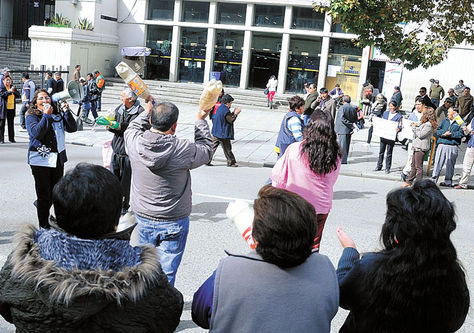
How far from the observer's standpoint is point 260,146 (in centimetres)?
1567

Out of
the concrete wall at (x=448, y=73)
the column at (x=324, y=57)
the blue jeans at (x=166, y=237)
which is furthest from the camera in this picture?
the column at (x=324, y=57)

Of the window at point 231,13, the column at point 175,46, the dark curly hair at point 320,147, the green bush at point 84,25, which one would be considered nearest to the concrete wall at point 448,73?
the window at point 231,13

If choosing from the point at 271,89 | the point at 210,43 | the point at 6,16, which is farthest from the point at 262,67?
the point at 6,16

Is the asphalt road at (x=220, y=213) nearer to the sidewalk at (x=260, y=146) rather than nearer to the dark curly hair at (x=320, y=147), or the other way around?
the sidewalk at (x=260, y=146)

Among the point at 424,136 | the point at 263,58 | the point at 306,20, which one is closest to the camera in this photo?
the point at 424,136

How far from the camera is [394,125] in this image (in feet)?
42.1

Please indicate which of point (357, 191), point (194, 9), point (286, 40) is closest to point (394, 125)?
point (357, 191)

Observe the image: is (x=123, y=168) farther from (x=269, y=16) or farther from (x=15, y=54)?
(x=15, y=54)

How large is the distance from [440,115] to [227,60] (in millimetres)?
15805

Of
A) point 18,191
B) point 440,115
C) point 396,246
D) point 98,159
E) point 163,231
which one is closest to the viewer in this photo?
point 396,246

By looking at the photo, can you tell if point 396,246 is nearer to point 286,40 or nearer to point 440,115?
point 440,115

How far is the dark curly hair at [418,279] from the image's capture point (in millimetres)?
2445

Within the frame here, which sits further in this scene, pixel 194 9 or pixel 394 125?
pixel 194 9

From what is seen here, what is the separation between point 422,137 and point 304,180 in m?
7.39
